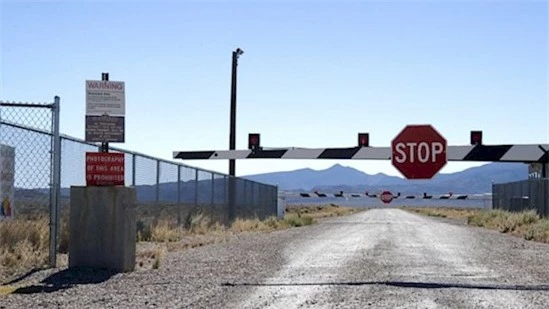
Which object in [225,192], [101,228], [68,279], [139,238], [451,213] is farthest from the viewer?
[451,213]

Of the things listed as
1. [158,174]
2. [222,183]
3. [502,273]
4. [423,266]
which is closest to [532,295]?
[502,273]

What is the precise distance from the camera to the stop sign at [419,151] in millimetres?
13617

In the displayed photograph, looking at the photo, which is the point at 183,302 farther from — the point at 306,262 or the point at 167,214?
the point at 167,214

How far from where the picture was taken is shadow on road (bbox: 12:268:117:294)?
11.8 m

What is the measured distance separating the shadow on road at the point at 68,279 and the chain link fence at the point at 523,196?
60.2 ft

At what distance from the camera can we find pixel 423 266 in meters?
15.6

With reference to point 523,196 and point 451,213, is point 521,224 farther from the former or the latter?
point 451,213

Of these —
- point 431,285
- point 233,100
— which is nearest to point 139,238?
point 431,285

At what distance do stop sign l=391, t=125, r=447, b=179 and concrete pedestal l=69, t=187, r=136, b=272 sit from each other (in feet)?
13.6

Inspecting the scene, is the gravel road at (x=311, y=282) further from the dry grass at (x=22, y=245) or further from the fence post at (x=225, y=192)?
the fence post at (x=225, y=192)

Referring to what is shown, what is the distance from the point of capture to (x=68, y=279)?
509 inches

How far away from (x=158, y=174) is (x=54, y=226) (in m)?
10.2

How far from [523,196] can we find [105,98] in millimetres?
27310

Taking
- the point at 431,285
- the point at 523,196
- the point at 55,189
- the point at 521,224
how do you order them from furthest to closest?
the point at 523,196 → the point at 521,224 → the point at 55,189 → the point at 431,285
